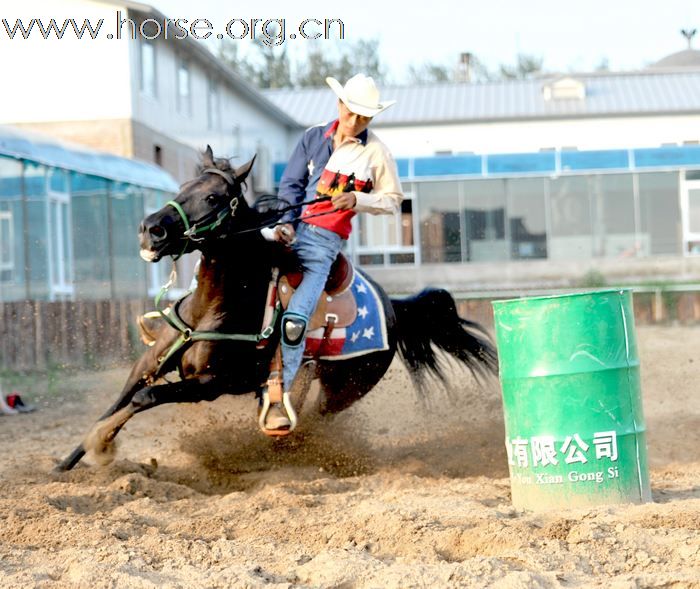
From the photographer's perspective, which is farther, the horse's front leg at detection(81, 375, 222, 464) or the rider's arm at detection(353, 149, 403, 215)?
the rider's arm at detection(353, 149, 403, 215)

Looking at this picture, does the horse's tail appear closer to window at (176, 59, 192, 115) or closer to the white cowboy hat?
the white cowboy hat

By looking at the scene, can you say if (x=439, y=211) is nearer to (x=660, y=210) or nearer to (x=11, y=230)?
(x=660, y=210)

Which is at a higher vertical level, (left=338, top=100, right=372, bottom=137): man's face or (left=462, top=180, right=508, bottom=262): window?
(left=462, top=180, right=508, bottom=262): window

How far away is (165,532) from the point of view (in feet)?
15.2

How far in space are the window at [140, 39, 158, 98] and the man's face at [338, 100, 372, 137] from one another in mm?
17038

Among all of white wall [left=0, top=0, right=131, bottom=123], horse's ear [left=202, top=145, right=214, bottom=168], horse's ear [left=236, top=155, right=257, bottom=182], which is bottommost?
horse's ear [left=236, top=155, right=257, bottom=182]

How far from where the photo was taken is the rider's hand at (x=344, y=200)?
639cm

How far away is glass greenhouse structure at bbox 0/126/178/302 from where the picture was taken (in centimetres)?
1360

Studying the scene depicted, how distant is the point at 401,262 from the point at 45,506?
2203 cm

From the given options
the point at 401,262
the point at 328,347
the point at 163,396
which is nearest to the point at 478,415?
the point at 328,347

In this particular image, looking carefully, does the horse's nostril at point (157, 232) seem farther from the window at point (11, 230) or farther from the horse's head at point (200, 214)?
the window at point (11, 230)

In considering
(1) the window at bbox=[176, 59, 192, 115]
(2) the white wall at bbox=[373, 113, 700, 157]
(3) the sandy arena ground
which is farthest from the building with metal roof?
(3) the sandy arena ground

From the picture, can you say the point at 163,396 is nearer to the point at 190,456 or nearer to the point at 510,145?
the point at 190,456

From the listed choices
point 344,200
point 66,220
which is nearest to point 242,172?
point 344,200
